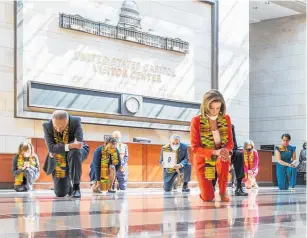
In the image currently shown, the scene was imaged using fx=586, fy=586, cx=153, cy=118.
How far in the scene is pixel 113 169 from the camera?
12.0 m

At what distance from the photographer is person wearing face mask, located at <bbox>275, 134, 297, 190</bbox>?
14016 millimetres

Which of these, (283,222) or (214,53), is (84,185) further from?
(283,222)

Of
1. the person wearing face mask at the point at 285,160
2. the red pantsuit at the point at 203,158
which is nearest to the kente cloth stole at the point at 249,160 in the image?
the person wearing face mask at the point at 285,160

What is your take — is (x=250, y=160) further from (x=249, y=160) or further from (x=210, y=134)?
(x=210, y=134)

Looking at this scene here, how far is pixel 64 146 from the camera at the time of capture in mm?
7930

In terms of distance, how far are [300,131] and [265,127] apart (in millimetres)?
1845

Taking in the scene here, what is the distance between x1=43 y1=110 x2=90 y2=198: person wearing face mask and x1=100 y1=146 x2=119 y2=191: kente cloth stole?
11.3ft

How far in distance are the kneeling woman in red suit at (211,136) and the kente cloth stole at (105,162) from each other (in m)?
4.85

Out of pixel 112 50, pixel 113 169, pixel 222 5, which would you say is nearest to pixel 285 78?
pixel 222 5

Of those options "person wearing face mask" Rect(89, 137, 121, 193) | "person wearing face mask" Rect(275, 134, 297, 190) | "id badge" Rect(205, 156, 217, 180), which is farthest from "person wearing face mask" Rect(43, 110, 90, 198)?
"person wearing face mask" Rect(275, 134, 297, 190)

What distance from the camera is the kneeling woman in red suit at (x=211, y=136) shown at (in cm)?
688

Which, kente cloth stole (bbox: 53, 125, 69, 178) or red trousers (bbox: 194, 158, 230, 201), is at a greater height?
kente cloth stole (bbox: 53, 125, 69, 178)

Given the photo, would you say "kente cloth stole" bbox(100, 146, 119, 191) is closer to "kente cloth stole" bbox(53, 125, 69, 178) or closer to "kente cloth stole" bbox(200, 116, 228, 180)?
"kente cloth stole" bbox(53, 125, 69, 178)

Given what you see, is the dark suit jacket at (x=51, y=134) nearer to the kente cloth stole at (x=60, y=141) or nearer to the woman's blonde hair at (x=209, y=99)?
the kente cloth stole at (x=60, y=141)
